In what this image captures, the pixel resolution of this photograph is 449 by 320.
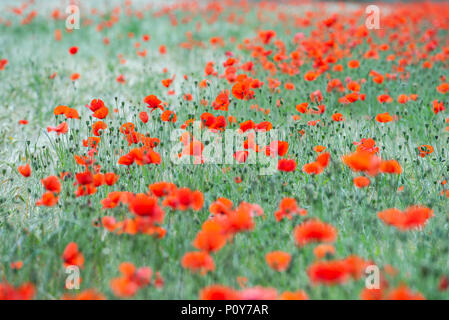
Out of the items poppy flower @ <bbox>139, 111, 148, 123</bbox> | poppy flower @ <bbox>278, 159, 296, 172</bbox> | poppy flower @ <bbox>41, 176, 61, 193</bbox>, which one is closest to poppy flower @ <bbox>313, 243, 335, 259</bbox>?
poppy flower @ <bbox>278, 159, 296, 172</bbox>

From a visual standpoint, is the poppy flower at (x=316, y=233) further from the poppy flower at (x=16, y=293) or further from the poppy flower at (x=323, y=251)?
the poppy flower at (x=16, y=293)

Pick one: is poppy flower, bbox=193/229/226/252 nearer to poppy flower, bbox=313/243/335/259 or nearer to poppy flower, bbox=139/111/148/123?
poppy flower, bbox=313/243/335/259

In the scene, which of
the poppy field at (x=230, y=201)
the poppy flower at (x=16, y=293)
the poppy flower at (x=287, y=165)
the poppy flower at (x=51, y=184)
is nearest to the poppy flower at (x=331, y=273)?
the poppy field at (x=230, y=201)

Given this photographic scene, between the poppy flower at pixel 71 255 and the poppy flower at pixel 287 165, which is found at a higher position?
the poppy flower at pixel 287 165

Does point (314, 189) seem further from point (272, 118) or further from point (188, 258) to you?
point (272, 118)

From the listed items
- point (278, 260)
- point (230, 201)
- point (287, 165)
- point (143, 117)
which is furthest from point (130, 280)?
point (143, 117)

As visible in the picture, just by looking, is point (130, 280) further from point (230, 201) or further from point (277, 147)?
point (277, 147)

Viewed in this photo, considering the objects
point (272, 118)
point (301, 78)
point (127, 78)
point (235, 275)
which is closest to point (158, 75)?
point (127, 78)

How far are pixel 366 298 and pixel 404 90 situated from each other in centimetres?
352

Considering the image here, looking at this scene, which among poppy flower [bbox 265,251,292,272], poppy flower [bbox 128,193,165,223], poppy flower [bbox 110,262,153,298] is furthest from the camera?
poppy flower [bbox 128,193,165,223]

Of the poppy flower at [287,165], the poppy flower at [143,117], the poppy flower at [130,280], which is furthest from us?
the poppy flower at [143,117]

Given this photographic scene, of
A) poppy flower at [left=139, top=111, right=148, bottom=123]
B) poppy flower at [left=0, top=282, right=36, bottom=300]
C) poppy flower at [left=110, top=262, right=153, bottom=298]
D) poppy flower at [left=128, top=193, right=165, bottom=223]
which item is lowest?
poppy flower at [left=0, top=282, right=36, bottom=300]

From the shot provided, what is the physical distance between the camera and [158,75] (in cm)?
532

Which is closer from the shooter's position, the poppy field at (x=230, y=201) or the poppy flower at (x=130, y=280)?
the poppy flower at (x=130, y=280)
